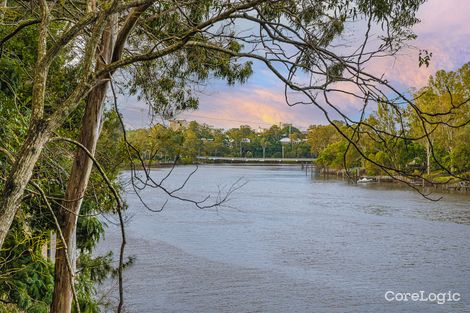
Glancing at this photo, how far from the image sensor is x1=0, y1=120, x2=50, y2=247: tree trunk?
79.6 inches

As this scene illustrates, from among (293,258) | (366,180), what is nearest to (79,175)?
(293,258)

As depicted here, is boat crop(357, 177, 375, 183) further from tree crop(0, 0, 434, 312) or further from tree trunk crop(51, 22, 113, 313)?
tree trunk crop(51, 22, 113, 313)

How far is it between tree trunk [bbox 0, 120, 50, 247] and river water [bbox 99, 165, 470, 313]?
6.39 m

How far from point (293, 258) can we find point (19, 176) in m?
12.8

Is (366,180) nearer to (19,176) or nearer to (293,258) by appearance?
(293,258)

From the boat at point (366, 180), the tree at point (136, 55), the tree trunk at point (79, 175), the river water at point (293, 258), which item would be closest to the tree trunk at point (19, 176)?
the tree at point (136, 55)

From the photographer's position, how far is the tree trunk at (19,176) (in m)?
2.02

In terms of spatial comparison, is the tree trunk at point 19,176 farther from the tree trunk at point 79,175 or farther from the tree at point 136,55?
the tree trunk at point 79,175

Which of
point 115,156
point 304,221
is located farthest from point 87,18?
point 304,221

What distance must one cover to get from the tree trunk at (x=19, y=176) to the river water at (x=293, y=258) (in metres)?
6.39

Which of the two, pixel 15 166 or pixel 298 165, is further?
pixel 298 165

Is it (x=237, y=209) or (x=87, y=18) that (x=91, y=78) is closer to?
(x=87, y=18)

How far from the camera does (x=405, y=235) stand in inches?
703

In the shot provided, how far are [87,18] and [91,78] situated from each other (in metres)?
0.23
